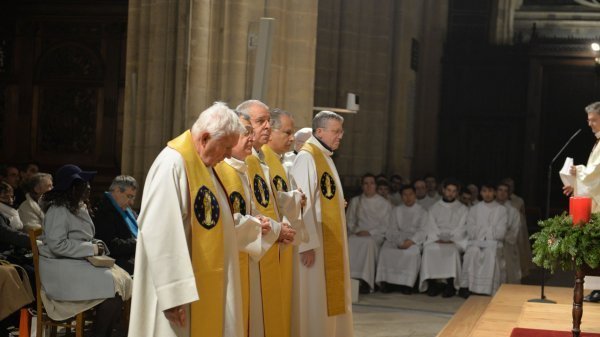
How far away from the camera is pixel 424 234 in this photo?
12.8 metres

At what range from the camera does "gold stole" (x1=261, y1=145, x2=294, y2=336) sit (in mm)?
6469

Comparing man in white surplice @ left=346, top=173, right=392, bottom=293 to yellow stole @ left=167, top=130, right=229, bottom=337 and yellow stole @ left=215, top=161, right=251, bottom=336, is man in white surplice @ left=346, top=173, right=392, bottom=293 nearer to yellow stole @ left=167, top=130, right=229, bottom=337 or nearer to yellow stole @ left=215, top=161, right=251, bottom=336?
yellow stole @ left=215, top=161, right=251, bottom=336

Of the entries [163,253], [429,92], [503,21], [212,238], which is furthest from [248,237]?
[503,21]

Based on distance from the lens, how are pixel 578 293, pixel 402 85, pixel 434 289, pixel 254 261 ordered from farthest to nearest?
1. pixel 402 85
2. pixel 434 289
3. pixel 578 293
4. pixel 254 261

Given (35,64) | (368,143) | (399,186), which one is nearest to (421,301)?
(399,186)

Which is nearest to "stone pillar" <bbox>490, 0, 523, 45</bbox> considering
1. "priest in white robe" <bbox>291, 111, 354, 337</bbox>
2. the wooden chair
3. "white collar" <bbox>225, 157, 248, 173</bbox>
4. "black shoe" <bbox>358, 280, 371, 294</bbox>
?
"black shoe" <bbox>358, 280, 371, 294</bbox>

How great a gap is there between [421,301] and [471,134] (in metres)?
6.57

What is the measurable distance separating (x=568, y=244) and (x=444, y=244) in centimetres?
689

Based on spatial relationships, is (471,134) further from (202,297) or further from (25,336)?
(202,297)

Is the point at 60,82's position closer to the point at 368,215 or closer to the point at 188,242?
the point at 368,215

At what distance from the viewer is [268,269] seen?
5.87m

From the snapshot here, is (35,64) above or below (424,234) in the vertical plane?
above

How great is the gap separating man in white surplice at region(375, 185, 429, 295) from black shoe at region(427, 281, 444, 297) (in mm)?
201

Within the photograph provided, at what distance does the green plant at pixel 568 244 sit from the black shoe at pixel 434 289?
6450 millimetres
